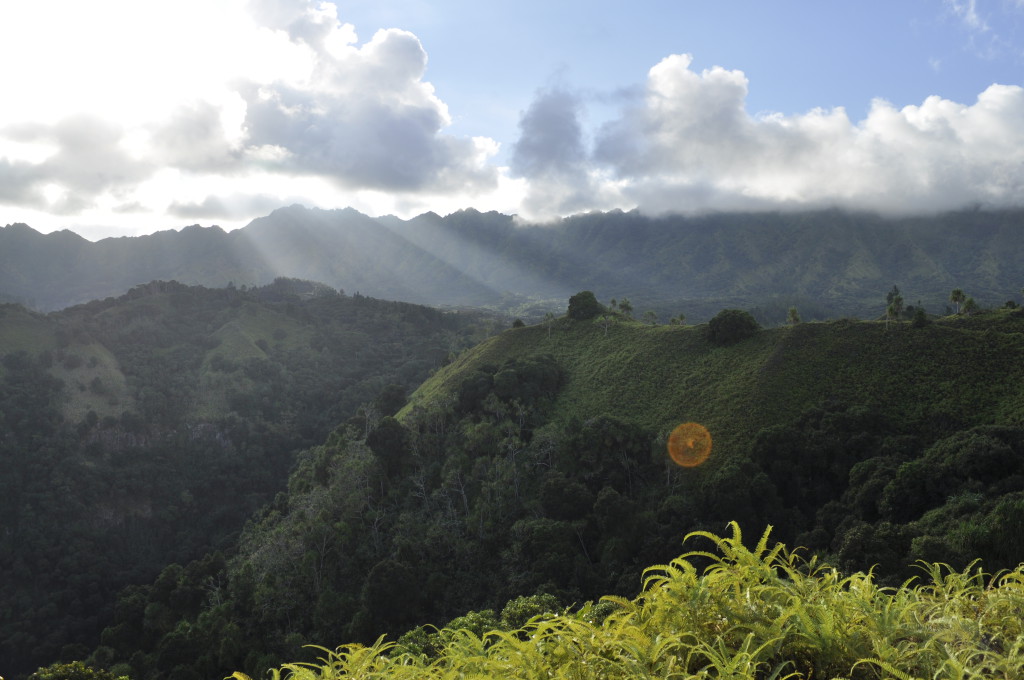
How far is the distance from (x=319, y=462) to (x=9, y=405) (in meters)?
59.8

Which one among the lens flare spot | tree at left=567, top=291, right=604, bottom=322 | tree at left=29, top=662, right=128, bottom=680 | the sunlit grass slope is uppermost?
tree at left=567, top=291, right=604, bottom=322

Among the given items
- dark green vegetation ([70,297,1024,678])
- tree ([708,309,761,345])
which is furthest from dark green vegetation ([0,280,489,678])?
tree ([708,309,761,345])

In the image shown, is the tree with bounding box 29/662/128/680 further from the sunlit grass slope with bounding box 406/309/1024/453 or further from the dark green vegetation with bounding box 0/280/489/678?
the sunlit grass slope with bounding box 406/309/1024/453

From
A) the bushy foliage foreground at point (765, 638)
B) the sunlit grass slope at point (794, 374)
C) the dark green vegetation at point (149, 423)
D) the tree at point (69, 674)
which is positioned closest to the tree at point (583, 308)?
the sunlit grass slope at point (794, 374)

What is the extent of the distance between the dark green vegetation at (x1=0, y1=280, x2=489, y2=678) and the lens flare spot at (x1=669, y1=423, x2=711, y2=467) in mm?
39466

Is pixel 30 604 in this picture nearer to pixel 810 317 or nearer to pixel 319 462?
pixel 319 462

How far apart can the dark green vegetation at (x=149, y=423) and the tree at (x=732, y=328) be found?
40.2m

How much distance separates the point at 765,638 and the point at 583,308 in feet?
233

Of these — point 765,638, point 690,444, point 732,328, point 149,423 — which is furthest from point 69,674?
point 149,423

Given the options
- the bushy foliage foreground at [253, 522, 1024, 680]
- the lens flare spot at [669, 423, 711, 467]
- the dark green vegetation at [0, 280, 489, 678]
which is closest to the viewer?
the bushy foliage foreground at [253, 522, 1024, 680]

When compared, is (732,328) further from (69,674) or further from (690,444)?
(69,674)

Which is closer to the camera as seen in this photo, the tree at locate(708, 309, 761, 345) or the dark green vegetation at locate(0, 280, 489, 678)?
the tree at locate(708, 309, 761, 345)

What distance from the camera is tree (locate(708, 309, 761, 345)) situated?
5634 cm

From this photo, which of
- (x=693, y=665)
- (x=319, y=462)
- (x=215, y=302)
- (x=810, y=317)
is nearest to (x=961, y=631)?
(x=693, y=665)
